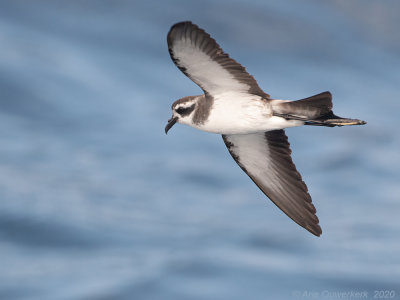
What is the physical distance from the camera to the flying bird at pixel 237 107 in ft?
28.0

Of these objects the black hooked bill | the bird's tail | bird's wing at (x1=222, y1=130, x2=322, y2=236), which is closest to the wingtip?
bird's wing at (x1=222, y1=130, x2=322, y2=236)

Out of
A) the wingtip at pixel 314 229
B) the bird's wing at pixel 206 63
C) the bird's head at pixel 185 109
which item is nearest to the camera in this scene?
the bird's wing at pixel 206 63

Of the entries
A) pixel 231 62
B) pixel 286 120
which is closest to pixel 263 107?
pixel 286 120

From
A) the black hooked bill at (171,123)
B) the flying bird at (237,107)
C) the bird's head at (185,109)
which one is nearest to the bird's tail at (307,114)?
the flying bird at (237,107)

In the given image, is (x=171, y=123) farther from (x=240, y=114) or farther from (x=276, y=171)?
(x=276, y=171)

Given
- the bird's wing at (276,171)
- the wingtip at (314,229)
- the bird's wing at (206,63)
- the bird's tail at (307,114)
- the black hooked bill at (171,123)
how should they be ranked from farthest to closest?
1. the bird's wing at (276,171)
2. the wingtip at (314,229)
3. the black hooked bill at (171,123)
4. the bird's tail at (307,114)
5. the bird's wing at (206,63)

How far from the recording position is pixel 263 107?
9.38m

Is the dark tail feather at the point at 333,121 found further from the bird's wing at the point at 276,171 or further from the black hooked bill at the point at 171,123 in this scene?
the black hooked bill at the point at 171,123

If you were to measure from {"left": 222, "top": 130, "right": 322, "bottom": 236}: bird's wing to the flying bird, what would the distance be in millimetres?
17

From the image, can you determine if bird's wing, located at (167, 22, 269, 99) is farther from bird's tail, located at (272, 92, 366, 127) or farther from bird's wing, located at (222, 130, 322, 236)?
bird's wing, located at (222, 130, 322, 236)

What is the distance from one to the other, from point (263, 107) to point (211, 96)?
0.82m

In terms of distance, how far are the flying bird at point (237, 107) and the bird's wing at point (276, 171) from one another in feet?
0.06

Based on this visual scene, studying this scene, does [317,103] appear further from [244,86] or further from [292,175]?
[292,175]

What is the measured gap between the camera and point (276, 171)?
10.9 meters
